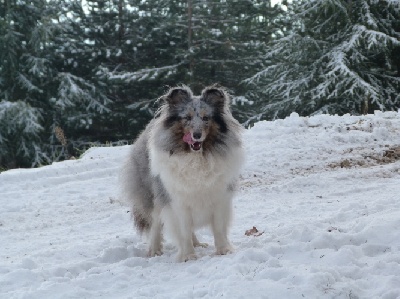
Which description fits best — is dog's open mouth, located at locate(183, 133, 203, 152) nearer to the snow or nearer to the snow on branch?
the snow

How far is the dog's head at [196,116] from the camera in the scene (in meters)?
4.80

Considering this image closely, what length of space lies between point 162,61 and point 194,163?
19.9 metres

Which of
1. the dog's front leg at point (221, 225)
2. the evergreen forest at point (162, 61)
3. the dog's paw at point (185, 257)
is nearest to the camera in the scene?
the dog's paw at point (185, 257)

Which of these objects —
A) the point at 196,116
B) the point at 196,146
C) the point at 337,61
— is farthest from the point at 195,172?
the point at 337,61

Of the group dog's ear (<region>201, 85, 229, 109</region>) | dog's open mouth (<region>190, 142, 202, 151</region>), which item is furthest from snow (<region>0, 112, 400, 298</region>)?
dog's ear (<region>201, 85, 229, 109</region>)

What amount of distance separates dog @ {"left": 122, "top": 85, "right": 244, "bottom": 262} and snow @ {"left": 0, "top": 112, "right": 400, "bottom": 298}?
33 centimetres

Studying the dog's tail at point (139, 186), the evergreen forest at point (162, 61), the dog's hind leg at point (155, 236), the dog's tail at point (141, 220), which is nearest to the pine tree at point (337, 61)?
the evergreen forest at point (162, 61)

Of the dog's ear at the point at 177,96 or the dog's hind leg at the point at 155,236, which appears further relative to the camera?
the dog's hind leg at the point at 155,236

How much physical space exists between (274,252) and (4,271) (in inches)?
91.8

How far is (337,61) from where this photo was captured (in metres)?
18.2

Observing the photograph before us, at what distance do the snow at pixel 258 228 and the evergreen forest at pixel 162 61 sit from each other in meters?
8.69

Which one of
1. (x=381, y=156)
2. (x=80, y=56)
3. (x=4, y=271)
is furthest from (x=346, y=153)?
(x=80, y=56)

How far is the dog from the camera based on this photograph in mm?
4848

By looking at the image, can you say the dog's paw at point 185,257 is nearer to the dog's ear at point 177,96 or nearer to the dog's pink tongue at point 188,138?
the dog's pink tongue at point 188,138
